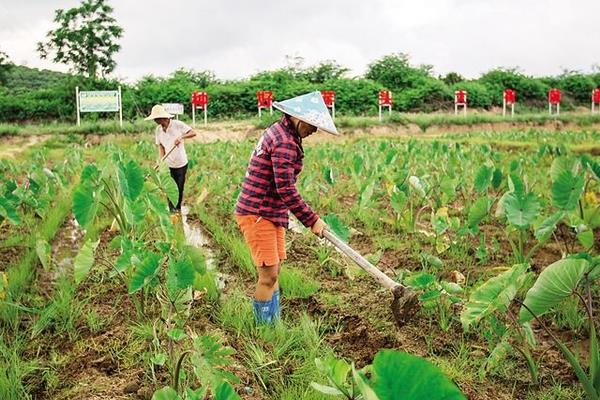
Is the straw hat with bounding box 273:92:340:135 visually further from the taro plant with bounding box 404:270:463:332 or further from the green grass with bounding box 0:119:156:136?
the green grass with bounding box 0:119:156:136

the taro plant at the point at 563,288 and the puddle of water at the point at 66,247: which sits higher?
the taro plant at the point at 563,288

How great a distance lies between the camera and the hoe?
2518 mm

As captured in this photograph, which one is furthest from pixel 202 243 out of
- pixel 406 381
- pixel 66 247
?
pixel 406 381

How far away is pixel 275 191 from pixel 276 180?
0.57 feet

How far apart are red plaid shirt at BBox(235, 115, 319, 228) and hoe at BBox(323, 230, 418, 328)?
0.20 metres

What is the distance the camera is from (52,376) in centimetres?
227

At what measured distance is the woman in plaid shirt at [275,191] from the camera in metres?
2.57

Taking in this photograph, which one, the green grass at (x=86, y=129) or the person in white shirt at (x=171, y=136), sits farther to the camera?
the green grass at (x=86, y=129)

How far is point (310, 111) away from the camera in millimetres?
2572

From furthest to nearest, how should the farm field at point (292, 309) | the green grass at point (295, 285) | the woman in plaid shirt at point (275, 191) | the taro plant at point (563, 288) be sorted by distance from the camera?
1. the green grass at point (295, 285)
2. the woman in plaid shirt at point (275, 191)
3. the farm field at point (292, 309)
4. the taro plant at point (563, 288)

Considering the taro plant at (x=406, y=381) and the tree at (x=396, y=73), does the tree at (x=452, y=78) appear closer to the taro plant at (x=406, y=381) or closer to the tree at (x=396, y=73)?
the tree at (x=396, y=73)

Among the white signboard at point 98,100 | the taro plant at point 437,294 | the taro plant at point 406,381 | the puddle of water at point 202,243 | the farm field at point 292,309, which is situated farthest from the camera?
the white signboard at point 98,100

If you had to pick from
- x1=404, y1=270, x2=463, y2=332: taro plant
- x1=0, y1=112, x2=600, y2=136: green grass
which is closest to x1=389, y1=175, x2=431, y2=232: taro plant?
x1=404, y1=270, x2=463, y2=332: taro plant

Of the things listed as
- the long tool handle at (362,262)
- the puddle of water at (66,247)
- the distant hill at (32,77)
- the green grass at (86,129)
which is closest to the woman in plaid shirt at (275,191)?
the long tool handle at (362,262)
